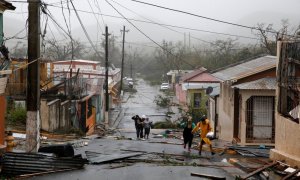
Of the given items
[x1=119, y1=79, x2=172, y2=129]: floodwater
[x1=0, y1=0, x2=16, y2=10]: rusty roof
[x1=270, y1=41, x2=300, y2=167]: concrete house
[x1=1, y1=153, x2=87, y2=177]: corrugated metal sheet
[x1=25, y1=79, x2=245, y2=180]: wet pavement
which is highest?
[x1=0, y1=0, x2=16, y2=10]: rusty roof

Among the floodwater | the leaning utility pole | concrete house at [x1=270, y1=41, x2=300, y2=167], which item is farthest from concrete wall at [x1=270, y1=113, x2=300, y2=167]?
the floodwater

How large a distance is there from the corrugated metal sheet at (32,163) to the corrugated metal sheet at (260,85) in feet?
38.4

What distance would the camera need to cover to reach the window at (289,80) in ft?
45.5

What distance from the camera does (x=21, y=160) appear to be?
11.7 metres

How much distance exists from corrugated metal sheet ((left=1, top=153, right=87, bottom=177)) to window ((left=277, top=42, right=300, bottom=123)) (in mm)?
6911

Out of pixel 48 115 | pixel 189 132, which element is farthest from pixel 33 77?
pixel 48 115

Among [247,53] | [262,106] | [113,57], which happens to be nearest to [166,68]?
[113,57]

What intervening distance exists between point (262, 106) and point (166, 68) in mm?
76470

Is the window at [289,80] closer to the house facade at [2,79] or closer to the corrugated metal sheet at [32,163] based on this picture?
the corrugated metal sheet at [32,163]

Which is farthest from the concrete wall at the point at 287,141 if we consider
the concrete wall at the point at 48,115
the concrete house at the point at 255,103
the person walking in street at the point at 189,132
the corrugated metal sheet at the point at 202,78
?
the corrugated metal sheet at the point at 202,78

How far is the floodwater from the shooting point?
4387 centimetres

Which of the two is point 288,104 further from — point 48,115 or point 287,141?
point 48,115

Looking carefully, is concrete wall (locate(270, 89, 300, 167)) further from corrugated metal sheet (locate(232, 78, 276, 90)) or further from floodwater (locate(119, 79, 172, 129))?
floodwater (locate(119, 79, 172, 129))

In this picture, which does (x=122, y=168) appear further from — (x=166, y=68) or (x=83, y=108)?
(x=166, y=68)
